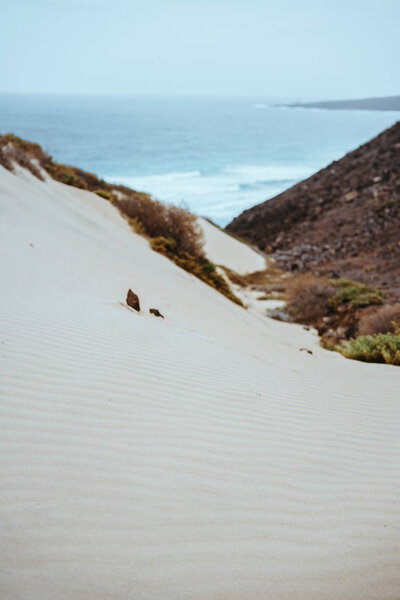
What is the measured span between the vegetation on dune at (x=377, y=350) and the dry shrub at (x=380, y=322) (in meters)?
1.76

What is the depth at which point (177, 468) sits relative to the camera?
90.1 inches

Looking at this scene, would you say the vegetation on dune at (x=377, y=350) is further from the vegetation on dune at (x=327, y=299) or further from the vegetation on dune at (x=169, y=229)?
the vegetation on dune at (x=169, y=229)

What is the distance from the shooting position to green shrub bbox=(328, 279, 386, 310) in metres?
9.88

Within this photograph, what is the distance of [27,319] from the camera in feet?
12.7

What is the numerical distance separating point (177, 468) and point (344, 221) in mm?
21086

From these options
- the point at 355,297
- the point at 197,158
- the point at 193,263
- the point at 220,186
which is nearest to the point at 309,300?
the point at 355,297

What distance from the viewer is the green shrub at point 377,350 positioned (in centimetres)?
595

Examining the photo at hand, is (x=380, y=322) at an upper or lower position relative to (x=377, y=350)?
upper

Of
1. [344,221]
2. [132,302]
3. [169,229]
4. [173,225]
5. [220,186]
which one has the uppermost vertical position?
[220,186]

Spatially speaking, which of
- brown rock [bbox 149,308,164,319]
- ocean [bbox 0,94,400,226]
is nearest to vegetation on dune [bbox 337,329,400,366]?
brown rock [bbox 149,308,164,319]

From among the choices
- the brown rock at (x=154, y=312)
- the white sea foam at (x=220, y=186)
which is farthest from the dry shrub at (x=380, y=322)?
the white sea foam at (x=220, y=186)

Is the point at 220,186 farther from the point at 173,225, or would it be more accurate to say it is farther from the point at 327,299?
the point at 327,299

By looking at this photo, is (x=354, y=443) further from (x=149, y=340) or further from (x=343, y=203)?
(x=343, y=203)

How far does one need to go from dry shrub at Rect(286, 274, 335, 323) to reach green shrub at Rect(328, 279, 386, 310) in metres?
0.24
